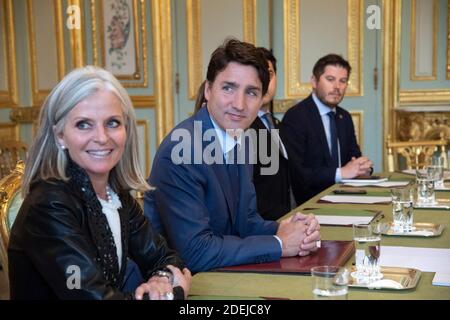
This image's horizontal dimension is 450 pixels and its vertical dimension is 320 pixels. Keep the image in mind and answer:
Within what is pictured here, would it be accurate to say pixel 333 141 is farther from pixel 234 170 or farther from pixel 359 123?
pixel 234 170

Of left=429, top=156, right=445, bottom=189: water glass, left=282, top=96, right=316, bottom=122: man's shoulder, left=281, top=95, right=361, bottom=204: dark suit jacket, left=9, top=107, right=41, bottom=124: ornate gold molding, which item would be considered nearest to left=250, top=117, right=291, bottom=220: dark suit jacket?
left=281, top=95, right=361, bottom=204: dark suit jacket

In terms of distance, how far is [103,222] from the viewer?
148 cm

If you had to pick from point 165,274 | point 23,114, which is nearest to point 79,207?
point 165,274

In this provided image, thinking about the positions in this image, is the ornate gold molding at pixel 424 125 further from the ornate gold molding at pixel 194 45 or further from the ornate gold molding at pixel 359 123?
the ornate gold molding at pixel 194 45

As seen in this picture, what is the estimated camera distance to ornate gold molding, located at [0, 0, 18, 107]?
20.1 feet

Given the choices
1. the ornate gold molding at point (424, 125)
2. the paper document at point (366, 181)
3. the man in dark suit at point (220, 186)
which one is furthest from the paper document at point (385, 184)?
the ornate gold molding at point (424, 125)

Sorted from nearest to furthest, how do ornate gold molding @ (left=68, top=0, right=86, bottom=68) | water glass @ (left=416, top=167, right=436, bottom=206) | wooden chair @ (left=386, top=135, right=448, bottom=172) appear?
water glass @ (left=416, top=167, right=436, bottom=206) < wooden chair @ (left=386, top=135, right=448, bottom=172) < ornate gold molding @ (left=68, top=0, right=86, bottom=68)

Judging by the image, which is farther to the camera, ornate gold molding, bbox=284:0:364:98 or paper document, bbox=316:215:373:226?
ornate gold molding, bbox=284:0:364:98

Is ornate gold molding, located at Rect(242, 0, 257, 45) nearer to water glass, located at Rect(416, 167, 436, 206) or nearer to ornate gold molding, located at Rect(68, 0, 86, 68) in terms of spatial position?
ornate gold molding, located at Rect(68, 0, 86, 68)

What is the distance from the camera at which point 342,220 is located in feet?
7.69

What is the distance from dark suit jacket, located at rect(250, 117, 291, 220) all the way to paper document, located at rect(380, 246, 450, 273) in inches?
52.4

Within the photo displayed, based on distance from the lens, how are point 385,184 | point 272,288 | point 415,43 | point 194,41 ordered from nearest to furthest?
point 272,288 < point 385,184 < point 415,43 < point 194,41

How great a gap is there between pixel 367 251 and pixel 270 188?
172 cm

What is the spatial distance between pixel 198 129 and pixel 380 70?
3863mm
